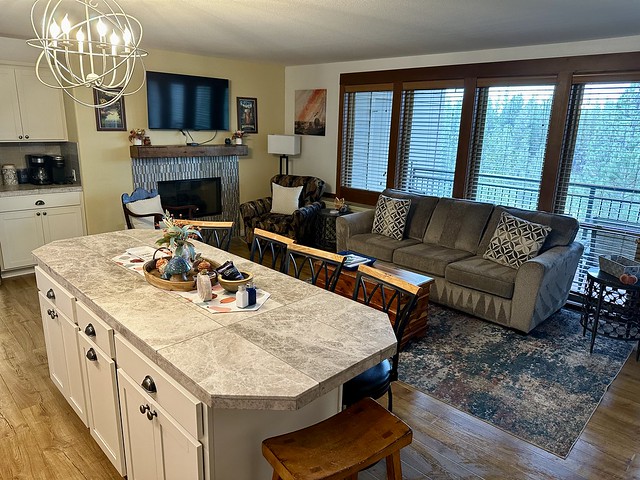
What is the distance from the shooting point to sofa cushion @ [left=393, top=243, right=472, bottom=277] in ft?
14.3

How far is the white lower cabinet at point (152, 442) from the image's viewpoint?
1567 millimetres

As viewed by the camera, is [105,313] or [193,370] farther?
[105,313]

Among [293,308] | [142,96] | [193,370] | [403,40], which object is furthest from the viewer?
[142,96]

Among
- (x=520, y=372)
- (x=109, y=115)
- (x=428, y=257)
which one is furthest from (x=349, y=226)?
(x=109, y=115)

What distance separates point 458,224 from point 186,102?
3.58m

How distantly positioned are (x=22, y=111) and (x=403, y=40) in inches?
158

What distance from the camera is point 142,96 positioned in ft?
17.7

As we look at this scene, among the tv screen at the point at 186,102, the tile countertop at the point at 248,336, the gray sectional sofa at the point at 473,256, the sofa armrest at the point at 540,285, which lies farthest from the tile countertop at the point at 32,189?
the sofa armrest at the point at 540,285

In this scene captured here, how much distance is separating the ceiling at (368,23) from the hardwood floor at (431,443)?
8.38 feet

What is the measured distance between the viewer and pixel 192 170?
5.97m

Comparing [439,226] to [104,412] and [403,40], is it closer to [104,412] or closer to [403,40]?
[403,40]

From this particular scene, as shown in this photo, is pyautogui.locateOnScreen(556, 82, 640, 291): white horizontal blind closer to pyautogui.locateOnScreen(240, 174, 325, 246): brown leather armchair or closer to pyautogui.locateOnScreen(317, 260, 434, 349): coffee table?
pyautogui.locateOnScreen(317, 260, 434, 349): coffee table

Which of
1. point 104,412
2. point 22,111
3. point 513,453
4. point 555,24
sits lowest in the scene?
point 513,453

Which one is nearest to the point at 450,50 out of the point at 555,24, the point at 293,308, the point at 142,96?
the point at 555,24
